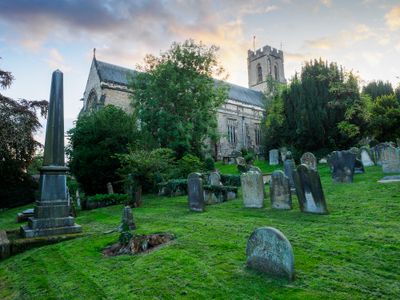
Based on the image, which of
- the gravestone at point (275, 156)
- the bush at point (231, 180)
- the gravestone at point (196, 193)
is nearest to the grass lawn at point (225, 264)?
the gravestone at point (196, 193)

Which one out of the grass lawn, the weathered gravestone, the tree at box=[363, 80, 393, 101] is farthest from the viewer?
the tree at box=[363, 80, 393, 101]

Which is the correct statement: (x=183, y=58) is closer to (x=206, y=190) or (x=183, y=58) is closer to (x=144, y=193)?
(x=144, y=193)

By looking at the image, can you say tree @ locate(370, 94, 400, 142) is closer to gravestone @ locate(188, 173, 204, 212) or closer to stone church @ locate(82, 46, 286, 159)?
stone church @ locate(82, 46, 286, 159)

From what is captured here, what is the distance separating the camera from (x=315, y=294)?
325 centimetres

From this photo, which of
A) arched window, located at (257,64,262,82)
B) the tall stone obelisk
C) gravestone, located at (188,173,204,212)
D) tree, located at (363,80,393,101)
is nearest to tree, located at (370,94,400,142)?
tree, located at (363,80,393,101)

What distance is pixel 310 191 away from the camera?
7.19 metres

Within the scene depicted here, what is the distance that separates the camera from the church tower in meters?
53.1

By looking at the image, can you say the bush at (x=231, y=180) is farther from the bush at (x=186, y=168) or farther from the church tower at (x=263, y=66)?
the church tower at (x=263, y=66)

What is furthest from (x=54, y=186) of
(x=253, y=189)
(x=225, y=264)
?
(x=253, y=189)

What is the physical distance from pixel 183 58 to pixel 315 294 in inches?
852

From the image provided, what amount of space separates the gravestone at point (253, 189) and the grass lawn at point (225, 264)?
53.1 inches

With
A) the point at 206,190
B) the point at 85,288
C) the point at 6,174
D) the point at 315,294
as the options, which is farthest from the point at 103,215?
the point at 6,174

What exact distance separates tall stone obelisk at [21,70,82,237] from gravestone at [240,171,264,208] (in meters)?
4.75

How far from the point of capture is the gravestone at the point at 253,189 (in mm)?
8820
